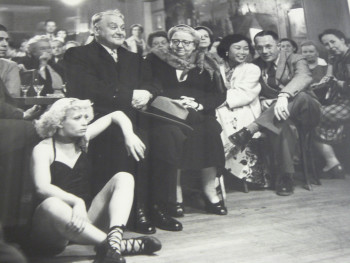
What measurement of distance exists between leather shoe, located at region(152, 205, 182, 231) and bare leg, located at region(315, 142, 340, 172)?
90 cm

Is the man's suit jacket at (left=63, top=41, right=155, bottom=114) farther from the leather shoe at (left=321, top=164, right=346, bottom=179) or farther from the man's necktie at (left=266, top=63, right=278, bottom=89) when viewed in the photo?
the leather shoe at (left=321, top=164, right=346, bottom=179)

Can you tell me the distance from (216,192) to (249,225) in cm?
31

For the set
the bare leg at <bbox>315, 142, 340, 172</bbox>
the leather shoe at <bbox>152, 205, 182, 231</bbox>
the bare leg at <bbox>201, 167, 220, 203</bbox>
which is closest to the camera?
the leather shoe at <bbox>152, 205, 182, 231</bbox>

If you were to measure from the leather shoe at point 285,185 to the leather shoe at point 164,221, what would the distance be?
0.64 m

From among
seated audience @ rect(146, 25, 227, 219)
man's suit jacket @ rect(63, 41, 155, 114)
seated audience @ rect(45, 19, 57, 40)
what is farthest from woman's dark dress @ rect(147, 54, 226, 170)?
seated audience @ rect(45, 19, 57, 40)

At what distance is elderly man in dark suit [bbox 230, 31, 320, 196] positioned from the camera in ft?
6.64

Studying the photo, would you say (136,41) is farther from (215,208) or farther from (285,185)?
(285,185)

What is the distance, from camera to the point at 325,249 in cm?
158

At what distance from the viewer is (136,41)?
5.35ft

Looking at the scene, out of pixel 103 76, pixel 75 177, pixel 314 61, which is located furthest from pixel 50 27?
pixel 314 61

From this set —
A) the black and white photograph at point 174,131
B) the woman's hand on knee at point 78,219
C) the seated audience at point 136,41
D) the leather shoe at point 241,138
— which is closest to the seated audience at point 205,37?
the black and white photograph at point 174,131

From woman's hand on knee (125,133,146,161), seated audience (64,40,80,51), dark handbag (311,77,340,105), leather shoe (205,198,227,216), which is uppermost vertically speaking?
seated audience (64,40,80,51)

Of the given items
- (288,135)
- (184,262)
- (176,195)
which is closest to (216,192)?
(176,195)

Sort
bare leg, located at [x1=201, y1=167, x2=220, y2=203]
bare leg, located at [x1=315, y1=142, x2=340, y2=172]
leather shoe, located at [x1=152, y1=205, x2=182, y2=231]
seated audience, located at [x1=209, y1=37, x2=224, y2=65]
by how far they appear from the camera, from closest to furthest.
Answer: leather shoe, located at [x1=152, y1=205, x2=182, y2=231] → seated audience, located at [x1=209, y1=37, x2=224, y2=65] → bare leg, located at [x1=201, y1=167, x2=220, y2=203] → bare leg, located at [x1=315, y1=142, x2=340, y2=172]
